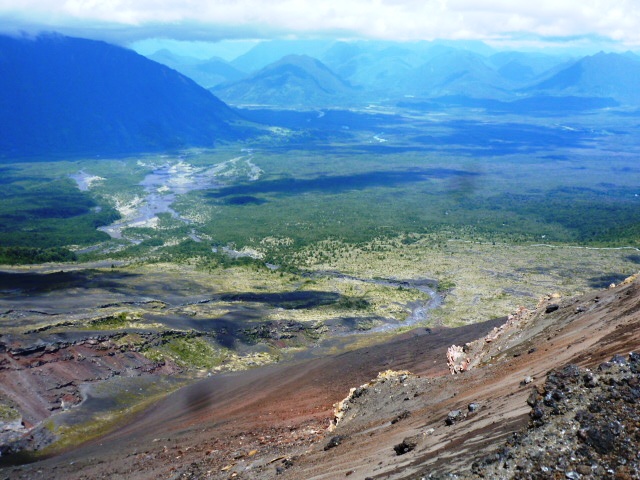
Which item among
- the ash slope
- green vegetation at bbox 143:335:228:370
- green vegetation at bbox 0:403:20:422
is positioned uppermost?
the ash slope

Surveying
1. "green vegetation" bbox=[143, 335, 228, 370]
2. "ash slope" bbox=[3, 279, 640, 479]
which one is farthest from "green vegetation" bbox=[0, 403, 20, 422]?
"green vegetation" bbox=[143, 335, 228, 370]

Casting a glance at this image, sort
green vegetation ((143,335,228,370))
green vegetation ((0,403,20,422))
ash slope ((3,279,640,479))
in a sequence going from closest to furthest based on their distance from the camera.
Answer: ash slope ((3,279,640,479)) → green vegetation ((0,403,20,422)) → green vegetation ((143,335,228,370))

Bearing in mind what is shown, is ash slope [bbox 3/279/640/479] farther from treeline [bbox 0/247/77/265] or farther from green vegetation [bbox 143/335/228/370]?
treeline [bbox 0/247/77/265]

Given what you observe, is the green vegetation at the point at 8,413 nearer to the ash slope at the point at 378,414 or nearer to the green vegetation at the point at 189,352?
the ash slope at the point at 378,414

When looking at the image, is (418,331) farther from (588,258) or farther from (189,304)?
(588,258)

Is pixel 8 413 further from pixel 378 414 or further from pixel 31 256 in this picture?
pixel 31 256

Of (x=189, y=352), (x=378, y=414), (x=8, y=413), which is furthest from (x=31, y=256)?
(x=378, y=414)

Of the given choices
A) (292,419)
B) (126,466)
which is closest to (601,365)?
(292,419)

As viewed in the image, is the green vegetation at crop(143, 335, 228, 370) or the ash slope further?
the green vegetation at crop(143, 335, 228, 370)
